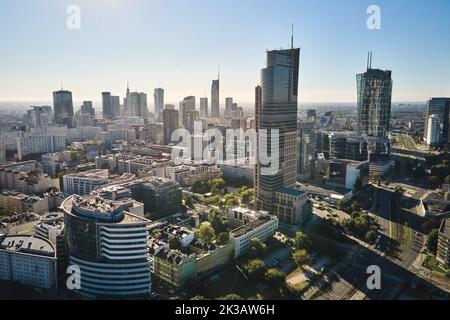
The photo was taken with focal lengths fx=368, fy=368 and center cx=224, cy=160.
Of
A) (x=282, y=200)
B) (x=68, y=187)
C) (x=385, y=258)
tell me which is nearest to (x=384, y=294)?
(x=385, y=258)

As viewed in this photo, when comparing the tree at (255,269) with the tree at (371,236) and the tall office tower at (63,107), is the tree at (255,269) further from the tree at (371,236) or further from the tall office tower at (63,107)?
the tall office tower at (63,107)

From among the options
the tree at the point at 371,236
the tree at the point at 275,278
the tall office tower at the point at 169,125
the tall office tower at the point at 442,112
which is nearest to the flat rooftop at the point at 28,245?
the tree at the point at 275,278

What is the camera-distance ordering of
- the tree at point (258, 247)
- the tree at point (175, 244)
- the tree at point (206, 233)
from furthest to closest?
1. the tree at point (206, 233)
2. the tree at point (258, 247)
3. the tree at point (175, 244)

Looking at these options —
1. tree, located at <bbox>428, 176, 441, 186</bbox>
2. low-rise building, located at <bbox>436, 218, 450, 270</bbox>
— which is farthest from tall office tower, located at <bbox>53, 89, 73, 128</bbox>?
Result: low-rise building, located at <bbox>436, 218, 450, 270</bbox>

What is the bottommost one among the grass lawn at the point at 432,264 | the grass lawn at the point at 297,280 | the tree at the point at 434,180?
the grass lawn at the point at 297,280

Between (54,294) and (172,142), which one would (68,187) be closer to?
(54,294)

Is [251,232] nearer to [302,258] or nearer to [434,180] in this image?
[302,258]
